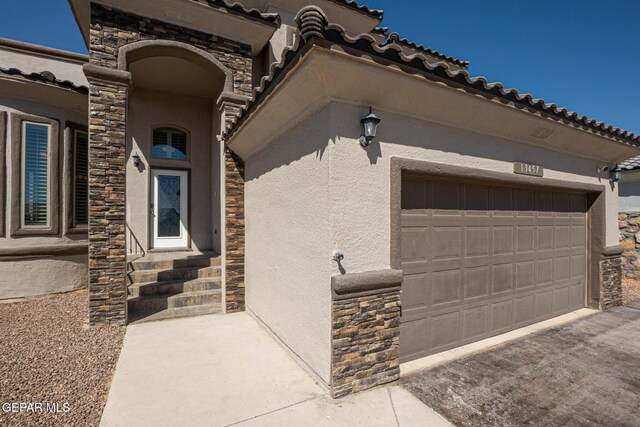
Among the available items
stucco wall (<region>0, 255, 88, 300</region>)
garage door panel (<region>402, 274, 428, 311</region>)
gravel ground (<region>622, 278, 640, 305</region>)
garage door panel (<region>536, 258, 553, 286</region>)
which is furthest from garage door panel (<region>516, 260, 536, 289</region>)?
stucco wall (<region>0, 255, 88, 300</region>)

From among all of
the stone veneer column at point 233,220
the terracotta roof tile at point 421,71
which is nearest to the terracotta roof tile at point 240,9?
the stone veneer column at point 233,220

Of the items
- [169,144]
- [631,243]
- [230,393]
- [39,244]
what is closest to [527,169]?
[230,393]

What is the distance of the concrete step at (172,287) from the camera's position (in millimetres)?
6145

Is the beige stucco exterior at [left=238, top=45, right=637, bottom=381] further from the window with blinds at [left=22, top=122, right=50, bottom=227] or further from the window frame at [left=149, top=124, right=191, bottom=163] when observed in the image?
the window with blinds at [left=22, top=122, right=50, bottom=227]

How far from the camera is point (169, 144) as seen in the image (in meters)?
8.41

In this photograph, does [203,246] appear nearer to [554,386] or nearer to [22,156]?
[22,156]

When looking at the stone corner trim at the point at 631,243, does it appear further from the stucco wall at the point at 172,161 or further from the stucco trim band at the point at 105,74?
the stucco trim band at the point at 105,74

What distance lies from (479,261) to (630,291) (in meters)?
6.52

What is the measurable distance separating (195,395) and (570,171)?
7099 mm

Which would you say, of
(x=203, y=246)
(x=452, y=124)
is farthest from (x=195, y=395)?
(x=203, y=246)

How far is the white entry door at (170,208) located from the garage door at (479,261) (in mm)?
6661

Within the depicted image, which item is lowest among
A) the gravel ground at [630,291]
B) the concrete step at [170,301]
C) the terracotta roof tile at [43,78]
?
the gravel ground at [630,291]

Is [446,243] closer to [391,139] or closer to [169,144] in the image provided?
[391,139]

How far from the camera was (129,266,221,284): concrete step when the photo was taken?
21.2 ft
